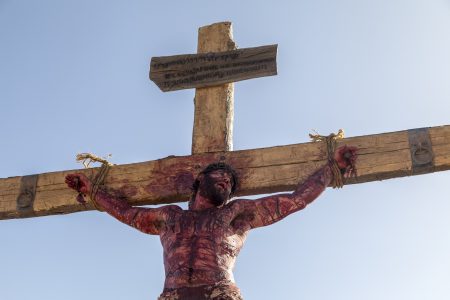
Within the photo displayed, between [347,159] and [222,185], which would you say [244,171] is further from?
[347,159]

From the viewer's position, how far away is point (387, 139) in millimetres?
5129

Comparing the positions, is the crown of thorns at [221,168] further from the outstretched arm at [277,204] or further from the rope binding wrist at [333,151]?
the rope binding wrist at [333,151]

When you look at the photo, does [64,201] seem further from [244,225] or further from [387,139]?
[387,139]

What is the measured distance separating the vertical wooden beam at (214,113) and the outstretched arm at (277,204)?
66 centimetres

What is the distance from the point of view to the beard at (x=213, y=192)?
503 cm

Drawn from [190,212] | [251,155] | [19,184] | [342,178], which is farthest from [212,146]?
[19,184]

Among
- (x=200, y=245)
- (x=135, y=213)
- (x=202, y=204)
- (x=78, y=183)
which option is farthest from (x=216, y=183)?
(x=78, y=183)

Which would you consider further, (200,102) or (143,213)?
(200,102)

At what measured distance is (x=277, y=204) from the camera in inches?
196

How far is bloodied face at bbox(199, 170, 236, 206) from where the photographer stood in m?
5.03

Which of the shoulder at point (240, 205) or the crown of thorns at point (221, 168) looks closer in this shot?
the shoulder at point (240, 205)

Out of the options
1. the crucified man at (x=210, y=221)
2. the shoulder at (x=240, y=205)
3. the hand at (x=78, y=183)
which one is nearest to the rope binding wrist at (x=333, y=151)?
the crucified man at (x=210, y=221)

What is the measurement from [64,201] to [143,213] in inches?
30.0

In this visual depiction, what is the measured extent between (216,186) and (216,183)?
1.0 inches
